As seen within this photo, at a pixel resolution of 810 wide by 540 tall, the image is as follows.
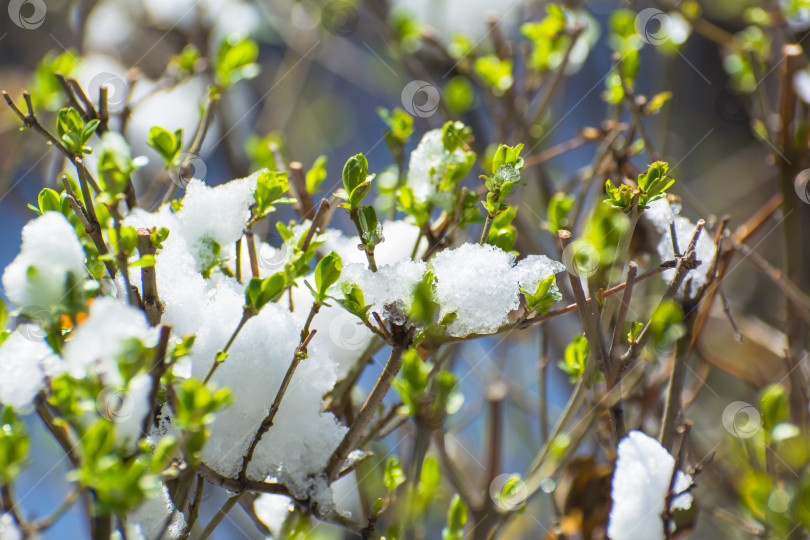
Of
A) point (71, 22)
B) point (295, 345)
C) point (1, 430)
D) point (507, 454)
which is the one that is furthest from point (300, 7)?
point (1, 430)

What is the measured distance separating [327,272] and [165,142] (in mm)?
260

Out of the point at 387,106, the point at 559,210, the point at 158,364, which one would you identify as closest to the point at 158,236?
the point at 158,364

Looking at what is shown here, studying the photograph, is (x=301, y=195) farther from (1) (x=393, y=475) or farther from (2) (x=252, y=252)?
(1) (x=393, y=475)

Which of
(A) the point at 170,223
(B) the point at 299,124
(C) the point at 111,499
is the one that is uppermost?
(B) the point at 299,124

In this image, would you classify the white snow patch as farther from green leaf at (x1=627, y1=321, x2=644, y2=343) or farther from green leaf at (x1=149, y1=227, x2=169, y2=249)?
green leaf at (x1=149, y1=227, x2=169, y2=249)

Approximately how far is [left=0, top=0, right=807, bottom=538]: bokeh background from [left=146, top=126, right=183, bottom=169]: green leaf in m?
0.52

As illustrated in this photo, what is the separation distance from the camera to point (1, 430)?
21.7 inches

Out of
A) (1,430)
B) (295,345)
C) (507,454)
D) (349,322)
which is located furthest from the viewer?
(507,454)

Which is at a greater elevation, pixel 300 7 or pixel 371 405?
pixel 300 7

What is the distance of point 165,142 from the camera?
73cm

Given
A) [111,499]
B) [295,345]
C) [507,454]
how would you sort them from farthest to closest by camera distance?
1. [507,454]
2. [295,345]
3. [111,499]

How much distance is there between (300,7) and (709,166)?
154cm

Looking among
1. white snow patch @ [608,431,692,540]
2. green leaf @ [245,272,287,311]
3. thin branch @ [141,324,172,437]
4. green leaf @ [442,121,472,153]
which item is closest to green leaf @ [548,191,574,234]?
green leaf @ [442,121,472,153]

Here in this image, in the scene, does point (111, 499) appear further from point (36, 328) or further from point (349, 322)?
point (349, 322)
